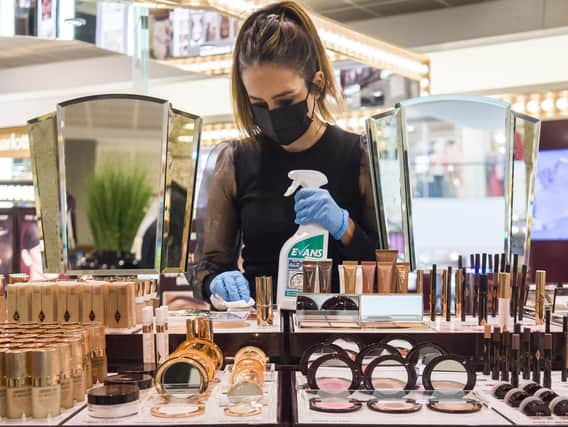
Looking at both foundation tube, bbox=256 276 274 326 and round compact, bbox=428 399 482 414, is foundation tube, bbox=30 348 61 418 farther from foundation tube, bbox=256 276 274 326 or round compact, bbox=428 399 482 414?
round compact, bbox=428 399 482 414

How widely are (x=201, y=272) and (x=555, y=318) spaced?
41.9 inches

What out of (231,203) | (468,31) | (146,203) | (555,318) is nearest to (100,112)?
(146,203)

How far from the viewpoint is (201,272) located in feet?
7.07

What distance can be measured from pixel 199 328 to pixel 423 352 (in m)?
0.50

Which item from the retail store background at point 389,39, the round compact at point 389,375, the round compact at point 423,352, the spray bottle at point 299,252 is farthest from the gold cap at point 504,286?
the retail store background at point 389,39

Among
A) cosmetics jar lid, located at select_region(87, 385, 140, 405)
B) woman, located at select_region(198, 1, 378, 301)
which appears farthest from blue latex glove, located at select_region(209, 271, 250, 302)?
cosmetics jar lid, located at select_region(87, 385, 140, 405)

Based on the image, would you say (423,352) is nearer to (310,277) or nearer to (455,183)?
(310,277)

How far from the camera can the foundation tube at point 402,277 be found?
158 cm

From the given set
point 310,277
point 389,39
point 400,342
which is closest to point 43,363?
point 310,277

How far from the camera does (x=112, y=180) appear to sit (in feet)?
7.06

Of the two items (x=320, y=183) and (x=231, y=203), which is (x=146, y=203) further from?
(x=320, y=183)

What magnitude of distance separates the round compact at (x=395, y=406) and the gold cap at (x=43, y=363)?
584mm

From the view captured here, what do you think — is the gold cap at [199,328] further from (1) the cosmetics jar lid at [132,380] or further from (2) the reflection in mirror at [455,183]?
(2) the reflection in mirror at [455,183]

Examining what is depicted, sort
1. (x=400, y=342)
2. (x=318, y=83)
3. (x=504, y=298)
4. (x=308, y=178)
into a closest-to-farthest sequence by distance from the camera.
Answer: (x=400, y=342), (x=504, y=298), (x=308, y=178), (x=318, y=83)
